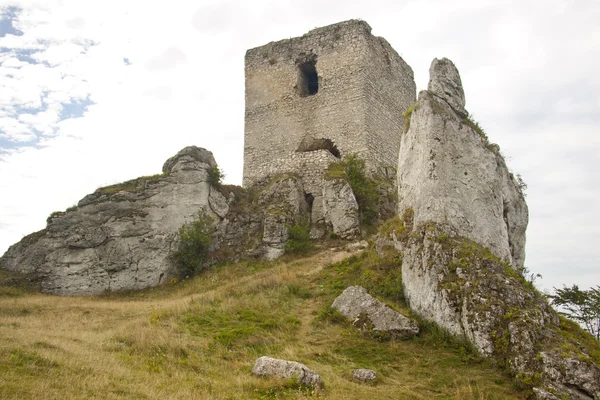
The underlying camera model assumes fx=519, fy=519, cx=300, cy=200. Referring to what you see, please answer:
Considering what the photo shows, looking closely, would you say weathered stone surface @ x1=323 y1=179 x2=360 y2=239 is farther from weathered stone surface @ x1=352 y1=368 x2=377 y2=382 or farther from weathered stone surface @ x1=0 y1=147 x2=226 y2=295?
weathered stone surface @ x1=352 y1=368 x2=377 y2=382

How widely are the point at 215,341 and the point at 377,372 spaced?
364 centimetres

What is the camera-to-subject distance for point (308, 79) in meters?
26.0

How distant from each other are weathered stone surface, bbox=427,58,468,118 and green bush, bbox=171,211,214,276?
1016cm

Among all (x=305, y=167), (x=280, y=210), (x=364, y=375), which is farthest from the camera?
(x=305, y=167)

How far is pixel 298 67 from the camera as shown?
81.3ft

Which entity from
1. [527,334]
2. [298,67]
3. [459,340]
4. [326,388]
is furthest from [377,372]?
[298,67]

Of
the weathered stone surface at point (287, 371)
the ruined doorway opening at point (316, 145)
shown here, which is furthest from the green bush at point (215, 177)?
the weathered stone surface at point (287, 371)

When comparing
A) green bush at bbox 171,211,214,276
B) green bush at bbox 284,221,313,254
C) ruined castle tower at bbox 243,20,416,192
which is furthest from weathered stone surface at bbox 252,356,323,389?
ruined castle tower at bbox 243,20,416,192

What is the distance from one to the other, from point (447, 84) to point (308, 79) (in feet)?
35.8

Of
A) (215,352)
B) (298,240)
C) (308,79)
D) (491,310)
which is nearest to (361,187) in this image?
(298,240)

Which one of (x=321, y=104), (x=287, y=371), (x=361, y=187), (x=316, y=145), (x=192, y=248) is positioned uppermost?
(x=321, y=104)

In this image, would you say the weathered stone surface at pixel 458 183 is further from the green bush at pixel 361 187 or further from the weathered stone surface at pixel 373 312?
the green bush at pixel 361 187

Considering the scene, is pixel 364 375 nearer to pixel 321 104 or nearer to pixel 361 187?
pixel 361 187

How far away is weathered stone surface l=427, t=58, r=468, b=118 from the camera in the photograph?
51.1ft
